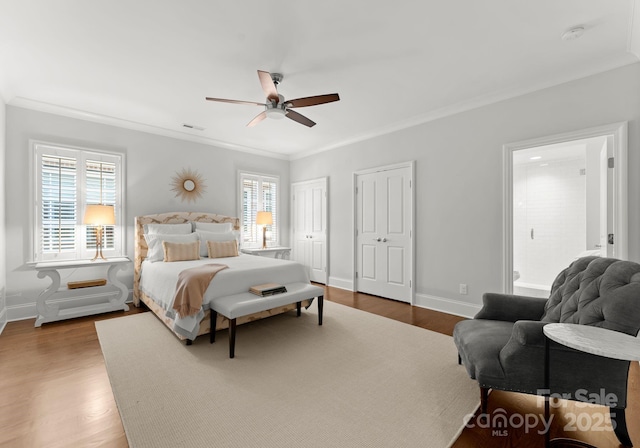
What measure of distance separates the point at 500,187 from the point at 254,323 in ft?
11.3

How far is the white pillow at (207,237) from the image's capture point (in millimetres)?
4543

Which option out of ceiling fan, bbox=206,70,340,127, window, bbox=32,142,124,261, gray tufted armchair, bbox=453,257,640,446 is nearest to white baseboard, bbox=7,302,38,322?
window, bbox=32,142,124,261

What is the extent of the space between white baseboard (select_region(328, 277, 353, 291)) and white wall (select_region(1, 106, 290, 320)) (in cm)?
160

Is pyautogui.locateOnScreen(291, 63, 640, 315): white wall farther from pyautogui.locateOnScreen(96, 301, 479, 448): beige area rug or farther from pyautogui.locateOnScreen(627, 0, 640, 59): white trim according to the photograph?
pyautogui.locateOnScreen(96, 301, 479, 448): beige area rug

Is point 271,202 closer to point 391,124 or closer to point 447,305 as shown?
point 391,124

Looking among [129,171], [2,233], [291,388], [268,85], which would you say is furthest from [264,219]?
[291,388]

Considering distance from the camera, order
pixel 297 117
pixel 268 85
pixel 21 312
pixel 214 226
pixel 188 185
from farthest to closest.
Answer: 1. pixel 188 185
2. pixel 214 226
3. pixel 21 312
4. pixel 297 117
5. pixel 268 85

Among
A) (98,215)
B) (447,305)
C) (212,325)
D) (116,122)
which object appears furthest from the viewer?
(116,122)

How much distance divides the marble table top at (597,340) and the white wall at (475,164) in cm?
192

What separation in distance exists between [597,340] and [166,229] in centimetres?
483

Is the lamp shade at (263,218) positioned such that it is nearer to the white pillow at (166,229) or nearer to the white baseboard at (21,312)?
the white pillow at (166,229)

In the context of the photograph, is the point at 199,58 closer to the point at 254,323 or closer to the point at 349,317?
the point at 254,323

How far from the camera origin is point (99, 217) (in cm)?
387

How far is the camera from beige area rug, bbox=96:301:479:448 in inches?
66.7
